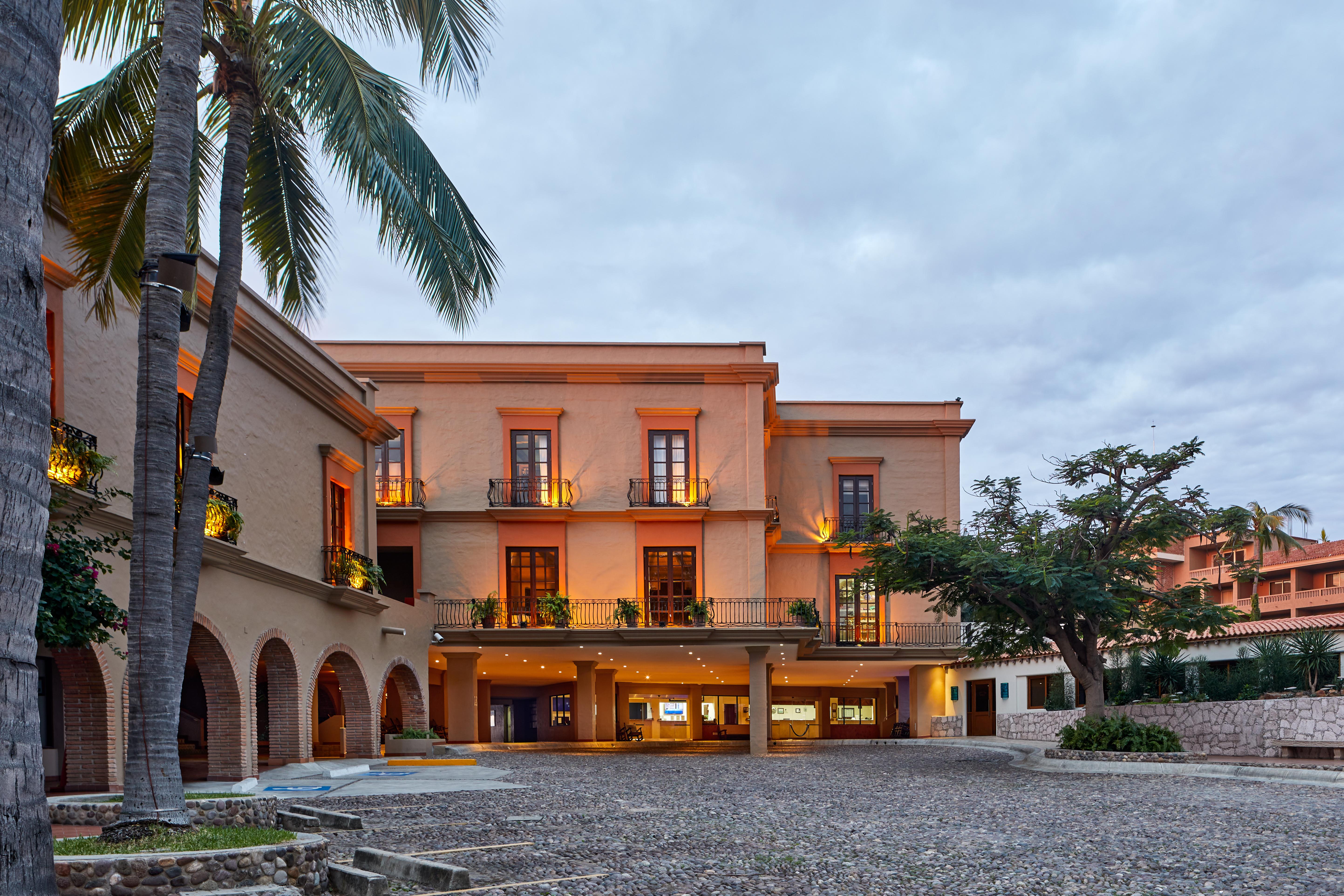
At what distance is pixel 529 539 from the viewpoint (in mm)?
28453

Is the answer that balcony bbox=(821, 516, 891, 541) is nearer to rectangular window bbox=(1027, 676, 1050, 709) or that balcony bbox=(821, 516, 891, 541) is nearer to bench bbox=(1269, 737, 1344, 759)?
rectangular window bbox=(1027, 676, 1050, 709)

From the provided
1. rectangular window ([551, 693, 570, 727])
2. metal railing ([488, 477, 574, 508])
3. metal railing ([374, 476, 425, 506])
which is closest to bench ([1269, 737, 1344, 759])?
metal railing ([488, 477, 574, 508])

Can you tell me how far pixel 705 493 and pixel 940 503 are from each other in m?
8.41

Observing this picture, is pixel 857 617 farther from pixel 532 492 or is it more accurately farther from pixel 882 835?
pixel 882 835

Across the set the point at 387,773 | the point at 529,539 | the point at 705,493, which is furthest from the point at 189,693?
the point at 705,493

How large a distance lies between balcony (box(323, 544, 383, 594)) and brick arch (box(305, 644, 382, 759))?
1.32 meters

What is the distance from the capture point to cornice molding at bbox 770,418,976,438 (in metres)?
32.7

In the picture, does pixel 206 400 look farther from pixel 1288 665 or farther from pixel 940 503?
pixel 940 503

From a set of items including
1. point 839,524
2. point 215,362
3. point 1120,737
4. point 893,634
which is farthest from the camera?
point 839,524

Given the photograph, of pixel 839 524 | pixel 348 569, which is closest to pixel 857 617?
pixel 839 524

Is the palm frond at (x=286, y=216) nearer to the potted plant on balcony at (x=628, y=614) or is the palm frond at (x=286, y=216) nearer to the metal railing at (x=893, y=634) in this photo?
the potted plant on balcony at (x=628, y=614)

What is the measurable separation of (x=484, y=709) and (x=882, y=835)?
83.3 ft

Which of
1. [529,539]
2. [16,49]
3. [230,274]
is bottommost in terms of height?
[529,539]

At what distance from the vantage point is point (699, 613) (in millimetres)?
26484
